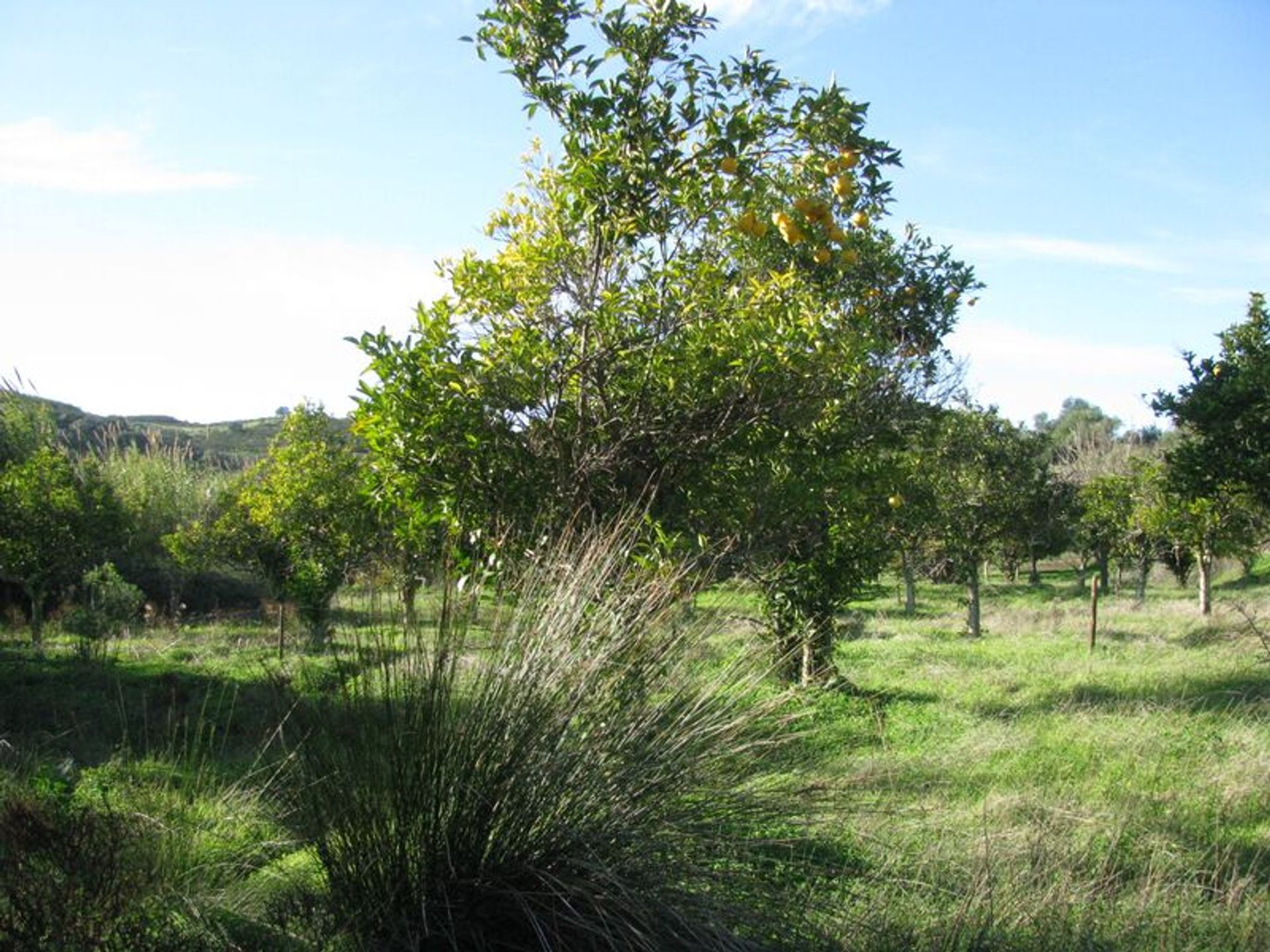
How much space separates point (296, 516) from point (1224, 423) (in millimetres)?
15928

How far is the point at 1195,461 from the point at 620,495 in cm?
1200

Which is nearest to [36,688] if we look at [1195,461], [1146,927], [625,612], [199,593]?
[625,612]

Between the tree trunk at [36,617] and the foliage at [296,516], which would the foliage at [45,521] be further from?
the foliage at [296,516]

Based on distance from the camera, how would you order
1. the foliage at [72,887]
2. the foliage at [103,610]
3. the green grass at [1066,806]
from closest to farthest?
the foliage at [72,887], the green grass at [1066,806], the foliage at [103,610]

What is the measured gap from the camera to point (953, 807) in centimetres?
451

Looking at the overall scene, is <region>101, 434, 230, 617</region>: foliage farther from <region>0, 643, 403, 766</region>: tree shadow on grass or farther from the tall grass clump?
the tall grass clump

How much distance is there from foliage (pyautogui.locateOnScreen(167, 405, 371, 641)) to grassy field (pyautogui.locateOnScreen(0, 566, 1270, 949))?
7.87m

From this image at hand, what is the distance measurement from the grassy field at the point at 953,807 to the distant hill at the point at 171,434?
94.3ft

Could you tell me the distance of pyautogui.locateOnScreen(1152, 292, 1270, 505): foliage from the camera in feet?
41.4

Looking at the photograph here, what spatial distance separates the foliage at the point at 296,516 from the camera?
1809 cm

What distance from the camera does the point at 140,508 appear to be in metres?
29.4

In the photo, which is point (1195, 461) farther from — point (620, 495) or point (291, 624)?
point (291, 624)

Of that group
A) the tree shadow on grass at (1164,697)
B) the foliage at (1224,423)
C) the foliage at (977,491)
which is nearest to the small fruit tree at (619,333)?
the tree shadow on grass at (1164,697)

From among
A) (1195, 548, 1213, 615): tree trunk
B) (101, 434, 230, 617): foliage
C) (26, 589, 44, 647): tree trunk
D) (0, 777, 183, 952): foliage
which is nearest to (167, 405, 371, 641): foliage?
(101, 434, 230, 617): foliage
